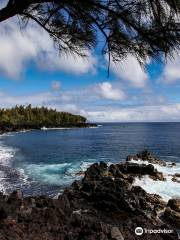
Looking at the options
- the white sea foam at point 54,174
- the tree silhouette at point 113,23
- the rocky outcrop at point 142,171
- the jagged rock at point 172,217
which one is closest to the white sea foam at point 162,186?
Answer: the rocky outcrop at point 142,171

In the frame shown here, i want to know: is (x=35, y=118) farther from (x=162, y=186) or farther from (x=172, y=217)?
(x=172, y=217)

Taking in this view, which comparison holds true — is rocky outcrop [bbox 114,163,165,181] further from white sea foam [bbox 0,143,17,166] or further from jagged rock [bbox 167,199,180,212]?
white sea foam [bbox 0,143,17,166]

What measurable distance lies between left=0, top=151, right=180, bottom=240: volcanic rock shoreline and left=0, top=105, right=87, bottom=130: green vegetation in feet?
368

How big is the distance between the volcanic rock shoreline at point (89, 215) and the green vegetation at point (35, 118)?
112 m

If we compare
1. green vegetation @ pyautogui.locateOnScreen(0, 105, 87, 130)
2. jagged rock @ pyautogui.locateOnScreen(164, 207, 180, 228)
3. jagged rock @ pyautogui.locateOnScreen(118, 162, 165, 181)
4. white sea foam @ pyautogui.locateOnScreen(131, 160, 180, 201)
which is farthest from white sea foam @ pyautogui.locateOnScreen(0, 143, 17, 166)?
green vegetation @ pyautogui.locateOnScreen(0, 105, 87, 130)

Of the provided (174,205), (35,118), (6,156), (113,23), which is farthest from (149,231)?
(35,118)

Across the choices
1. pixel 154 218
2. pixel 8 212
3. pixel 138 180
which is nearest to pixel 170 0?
pixel 8 212

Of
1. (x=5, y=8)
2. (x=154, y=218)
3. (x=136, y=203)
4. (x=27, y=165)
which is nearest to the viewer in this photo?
(x=5, y=8)

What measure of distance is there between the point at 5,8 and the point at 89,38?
155cm

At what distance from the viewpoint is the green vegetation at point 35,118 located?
133 meters

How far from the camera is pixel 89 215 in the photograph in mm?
13859

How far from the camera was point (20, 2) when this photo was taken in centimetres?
512

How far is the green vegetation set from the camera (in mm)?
133250

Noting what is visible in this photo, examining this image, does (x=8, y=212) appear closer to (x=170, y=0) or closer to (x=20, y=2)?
(x=20, y=2)
